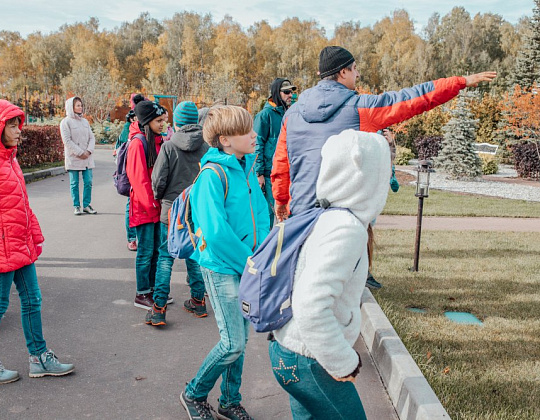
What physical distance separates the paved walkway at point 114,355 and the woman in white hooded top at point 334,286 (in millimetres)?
1454

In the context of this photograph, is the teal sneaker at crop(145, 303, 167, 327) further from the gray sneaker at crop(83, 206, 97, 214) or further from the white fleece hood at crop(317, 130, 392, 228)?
→ the gray sneaker at crop(83, 206, 97, 214)

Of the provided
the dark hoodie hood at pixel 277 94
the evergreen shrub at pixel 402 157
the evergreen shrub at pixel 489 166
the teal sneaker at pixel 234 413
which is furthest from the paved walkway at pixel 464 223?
the evergreen shrub at pixel 402 157

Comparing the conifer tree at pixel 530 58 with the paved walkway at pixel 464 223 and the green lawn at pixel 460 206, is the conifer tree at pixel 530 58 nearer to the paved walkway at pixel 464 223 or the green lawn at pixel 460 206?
the green lawn at pixel 460 206

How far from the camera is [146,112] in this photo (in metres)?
4.95

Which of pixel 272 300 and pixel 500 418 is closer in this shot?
pixel 272 300

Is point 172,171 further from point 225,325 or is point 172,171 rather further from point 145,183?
point 225,325

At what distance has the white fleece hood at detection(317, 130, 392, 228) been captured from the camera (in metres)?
1.92

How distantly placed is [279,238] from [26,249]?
2297 mm

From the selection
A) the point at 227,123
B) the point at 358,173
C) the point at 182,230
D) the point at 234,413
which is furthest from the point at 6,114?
the point at 358,173

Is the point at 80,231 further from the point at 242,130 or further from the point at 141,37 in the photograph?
the point at 141,37

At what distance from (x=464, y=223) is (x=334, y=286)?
886 centimetres

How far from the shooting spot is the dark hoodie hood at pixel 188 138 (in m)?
4.64

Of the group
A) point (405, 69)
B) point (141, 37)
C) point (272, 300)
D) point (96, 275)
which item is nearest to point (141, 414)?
point (272, 300)

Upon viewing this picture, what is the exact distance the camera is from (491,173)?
2156 centimetres
